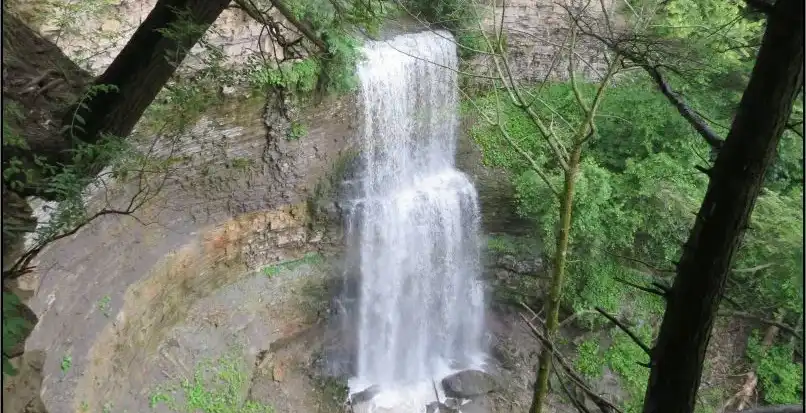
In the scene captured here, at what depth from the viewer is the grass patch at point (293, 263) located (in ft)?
33.7

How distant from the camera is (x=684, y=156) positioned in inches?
391

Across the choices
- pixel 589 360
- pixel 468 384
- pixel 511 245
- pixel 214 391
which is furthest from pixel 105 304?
pixel 589 360

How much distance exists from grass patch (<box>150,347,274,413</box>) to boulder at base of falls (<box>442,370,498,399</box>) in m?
3.35

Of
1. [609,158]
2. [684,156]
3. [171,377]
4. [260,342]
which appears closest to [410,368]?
[260,342]

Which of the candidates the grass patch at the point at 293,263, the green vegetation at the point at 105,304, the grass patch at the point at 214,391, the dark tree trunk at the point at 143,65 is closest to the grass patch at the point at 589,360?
the grass patch at the point at 293,263

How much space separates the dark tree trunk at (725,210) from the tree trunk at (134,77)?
Answer: 2.85 meters

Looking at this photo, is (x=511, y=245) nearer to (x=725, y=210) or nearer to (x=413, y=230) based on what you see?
(x=413, y=230)

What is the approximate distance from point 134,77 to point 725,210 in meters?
3.36

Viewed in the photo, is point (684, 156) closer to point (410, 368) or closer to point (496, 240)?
point (496, 240)

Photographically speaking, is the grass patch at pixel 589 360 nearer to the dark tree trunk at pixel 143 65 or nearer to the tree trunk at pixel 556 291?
the tree trunk at pixel 556 291

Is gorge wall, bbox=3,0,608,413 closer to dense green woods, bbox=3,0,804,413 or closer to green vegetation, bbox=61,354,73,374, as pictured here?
Result: green vegetation, bbox=61,354,73,374

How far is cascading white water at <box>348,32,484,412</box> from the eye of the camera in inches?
410

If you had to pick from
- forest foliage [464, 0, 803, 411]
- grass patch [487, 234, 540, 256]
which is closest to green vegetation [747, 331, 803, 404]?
forest foliage [464, 0, 803, 411]

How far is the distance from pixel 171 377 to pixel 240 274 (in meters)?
2.28
